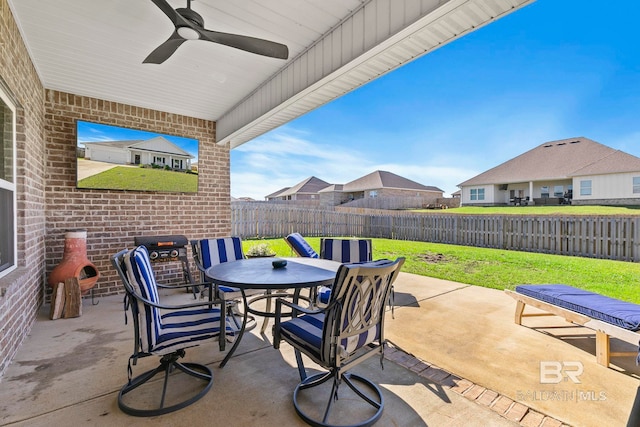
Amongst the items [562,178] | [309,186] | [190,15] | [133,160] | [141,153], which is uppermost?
[309,186]

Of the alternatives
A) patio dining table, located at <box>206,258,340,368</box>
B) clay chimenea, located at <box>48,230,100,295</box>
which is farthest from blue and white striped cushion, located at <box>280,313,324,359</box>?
clay chimenea, located at <box>48,230,100,295</box>

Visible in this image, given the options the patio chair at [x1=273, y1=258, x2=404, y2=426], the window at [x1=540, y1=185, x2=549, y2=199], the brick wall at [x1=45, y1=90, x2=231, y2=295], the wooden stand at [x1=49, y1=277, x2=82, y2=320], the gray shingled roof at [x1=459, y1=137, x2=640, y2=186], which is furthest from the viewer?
the window at [x1=540, y1=185, x2=549, y2=199]

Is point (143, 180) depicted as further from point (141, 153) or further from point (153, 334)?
point (153, 334)

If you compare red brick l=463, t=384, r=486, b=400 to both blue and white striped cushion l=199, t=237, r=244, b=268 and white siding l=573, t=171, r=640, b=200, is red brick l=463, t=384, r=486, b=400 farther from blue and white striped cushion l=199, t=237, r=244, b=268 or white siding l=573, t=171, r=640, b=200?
white siding l=573, t=171, r=640, b=200

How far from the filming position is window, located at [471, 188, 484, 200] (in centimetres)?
2020

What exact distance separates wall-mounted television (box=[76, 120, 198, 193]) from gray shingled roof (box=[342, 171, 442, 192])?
20.4 metres

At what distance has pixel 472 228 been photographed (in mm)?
9617

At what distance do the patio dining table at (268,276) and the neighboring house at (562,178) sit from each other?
1901 centimetres

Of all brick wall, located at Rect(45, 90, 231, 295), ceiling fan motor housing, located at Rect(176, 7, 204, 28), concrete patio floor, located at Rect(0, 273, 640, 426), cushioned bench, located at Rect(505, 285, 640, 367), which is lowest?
concrete patio floor, located at Rect(0, 273, 640, 426)

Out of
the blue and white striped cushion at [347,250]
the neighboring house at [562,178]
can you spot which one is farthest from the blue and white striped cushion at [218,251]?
the neighboring house at [562,178]

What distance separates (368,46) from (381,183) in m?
22.7

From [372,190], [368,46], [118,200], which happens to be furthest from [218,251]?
[372,190]

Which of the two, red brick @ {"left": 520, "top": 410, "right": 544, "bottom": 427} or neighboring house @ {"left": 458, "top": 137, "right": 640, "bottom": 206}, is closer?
red brick @ {"left": 520, "top": 410, "right": 544, "bottom": 427}

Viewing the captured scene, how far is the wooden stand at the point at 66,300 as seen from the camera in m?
3.63
